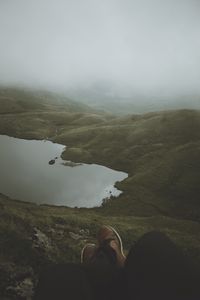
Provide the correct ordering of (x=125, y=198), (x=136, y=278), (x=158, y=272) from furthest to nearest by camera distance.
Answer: (x=125, y=198) < (x=136, y=278) < (x=158, y=272)

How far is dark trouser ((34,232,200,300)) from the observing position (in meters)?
6.30

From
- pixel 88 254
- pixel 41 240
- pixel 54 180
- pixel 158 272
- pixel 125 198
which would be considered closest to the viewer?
pixel 158 272

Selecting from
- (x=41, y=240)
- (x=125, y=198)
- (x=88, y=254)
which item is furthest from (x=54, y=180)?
(x=88, y=254)

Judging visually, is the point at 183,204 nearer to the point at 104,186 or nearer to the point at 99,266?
the point at 104,186

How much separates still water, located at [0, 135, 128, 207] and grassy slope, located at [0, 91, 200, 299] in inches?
196

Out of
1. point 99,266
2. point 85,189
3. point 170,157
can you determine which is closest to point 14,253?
point 99,266

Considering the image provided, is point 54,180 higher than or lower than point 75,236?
lower

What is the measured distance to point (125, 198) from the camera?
2394 inches

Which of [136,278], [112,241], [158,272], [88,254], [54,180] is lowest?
[54,180]

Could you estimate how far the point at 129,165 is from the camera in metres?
93.4

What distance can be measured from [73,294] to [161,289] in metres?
1.74

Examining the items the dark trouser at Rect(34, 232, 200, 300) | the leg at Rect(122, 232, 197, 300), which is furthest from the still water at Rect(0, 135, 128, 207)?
the leg at Rect(122, 232, 197, 300)

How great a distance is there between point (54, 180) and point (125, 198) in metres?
18.7

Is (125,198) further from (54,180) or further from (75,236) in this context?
(75,236)
